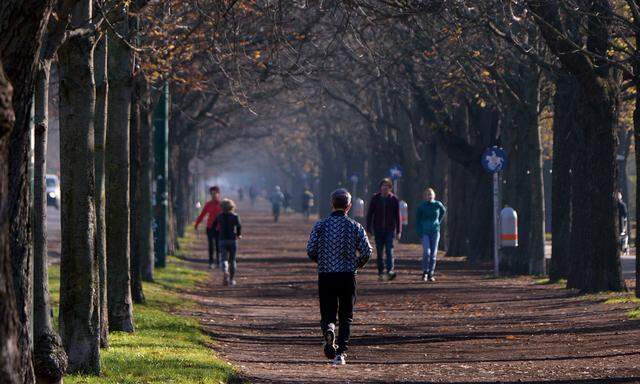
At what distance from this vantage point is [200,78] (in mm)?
23156

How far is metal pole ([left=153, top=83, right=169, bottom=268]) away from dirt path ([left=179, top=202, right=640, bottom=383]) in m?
1.95

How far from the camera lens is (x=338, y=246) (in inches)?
565

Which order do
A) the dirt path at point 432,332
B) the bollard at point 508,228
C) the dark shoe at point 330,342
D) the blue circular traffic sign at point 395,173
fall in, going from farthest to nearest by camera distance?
the blue circular traffic sign at point 395,173 → the bollard at point 508,228 → the dark shoe at point 330,342 → the dirt path at point 432,332

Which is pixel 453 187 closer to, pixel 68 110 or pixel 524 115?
pixel 524 115

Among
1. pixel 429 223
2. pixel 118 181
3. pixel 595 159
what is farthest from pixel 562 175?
pixel 118 181

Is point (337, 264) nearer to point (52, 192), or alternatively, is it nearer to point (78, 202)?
point (78, 202)

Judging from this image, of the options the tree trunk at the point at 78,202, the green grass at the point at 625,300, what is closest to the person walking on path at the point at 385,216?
the green grass at the point at 625,300

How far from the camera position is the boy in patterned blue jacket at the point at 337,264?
Result: 1434 cm

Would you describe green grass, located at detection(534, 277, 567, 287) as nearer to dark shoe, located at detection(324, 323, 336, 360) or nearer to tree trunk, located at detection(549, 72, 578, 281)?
tree trunk, located at detection(549, 72, 578, 281)

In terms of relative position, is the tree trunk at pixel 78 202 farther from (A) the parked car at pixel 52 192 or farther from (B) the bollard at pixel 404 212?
(A) the parked car at pixel 52 192

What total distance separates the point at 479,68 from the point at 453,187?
998 cm

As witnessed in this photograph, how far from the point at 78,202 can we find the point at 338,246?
276 centimetres

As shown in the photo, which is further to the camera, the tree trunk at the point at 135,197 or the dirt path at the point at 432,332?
the tree trunk at the point at 135,197

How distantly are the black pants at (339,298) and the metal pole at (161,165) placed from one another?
51.1 ft
